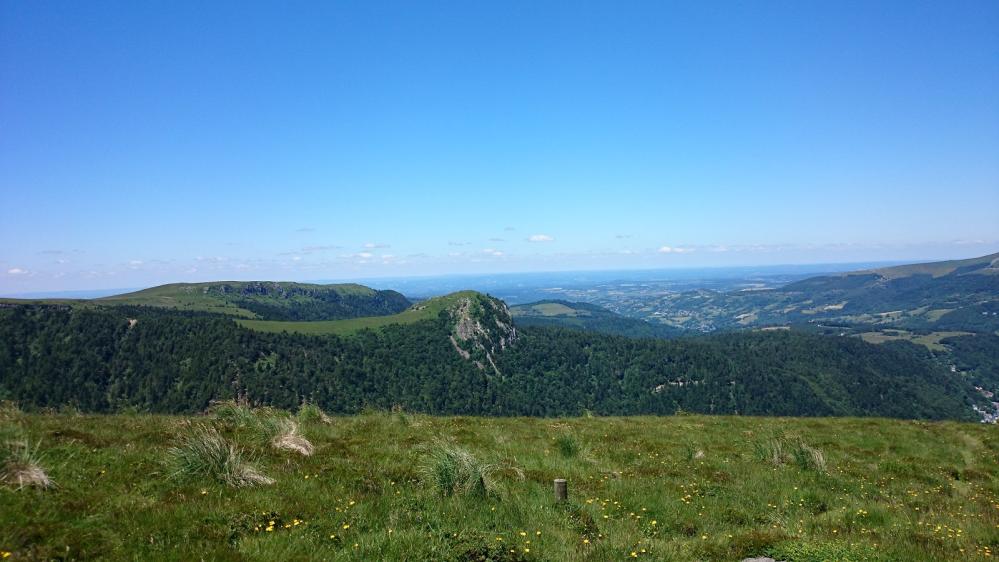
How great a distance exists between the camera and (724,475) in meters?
14.0

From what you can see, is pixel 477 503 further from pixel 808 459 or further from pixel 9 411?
pixel 9 411

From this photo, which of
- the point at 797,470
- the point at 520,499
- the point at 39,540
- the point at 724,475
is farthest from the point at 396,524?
the point at 797,470

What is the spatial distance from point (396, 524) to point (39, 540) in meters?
4.99

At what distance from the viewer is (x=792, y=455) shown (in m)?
15.9

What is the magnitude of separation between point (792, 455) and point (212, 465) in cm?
1786

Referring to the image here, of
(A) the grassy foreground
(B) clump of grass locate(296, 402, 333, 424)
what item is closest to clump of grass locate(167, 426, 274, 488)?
(A) the grassy foreground

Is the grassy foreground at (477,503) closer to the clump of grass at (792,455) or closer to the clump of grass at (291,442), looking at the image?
the clump of grass at (792,455)

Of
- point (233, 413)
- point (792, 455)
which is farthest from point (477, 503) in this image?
point (792, 455)

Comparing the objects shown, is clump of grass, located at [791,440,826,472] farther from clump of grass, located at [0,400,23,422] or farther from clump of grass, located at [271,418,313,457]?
clump of grass, located at [0,400,23,422]

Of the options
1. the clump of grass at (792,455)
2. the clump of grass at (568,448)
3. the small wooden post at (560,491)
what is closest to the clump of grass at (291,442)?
the small wooden post at (560,491)

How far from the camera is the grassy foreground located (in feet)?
23.3

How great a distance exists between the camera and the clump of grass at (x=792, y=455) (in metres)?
15.0

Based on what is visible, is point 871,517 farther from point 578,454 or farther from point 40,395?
point 40,395

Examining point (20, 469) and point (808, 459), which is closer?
point (20, 469)
